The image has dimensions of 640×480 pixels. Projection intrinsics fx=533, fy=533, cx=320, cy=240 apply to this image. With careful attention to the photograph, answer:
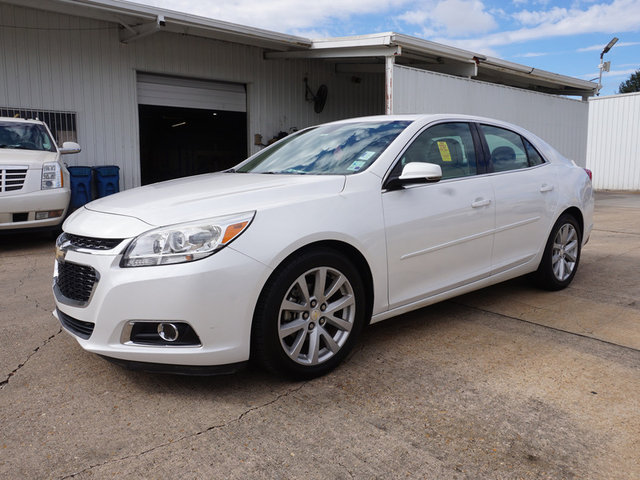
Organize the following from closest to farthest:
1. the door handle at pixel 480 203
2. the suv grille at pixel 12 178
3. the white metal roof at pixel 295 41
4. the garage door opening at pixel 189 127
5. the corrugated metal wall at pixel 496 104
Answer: the door handle at pixel 480 203 → the suv grille at pixel 12 178 → the white metal roof at pixel 295 41 → the corrugated metal wall at pixel 496 104 → the garage door opening at pixel 189 127

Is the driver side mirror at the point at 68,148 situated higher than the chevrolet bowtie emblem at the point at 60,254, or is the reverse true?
the driver side mirror at the point at 68,148

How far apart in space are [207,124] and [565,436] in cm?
1736

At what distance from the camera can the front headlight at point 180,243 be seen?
256 cm

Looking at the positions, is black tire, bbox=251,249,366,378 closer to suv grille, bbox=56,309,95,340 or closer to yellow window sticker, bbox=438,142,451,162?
suv grille, bbox=56,309,95,340

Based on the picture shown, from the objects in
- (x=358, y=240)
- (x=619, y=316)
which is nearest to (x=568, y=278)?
(x=619, y=316)

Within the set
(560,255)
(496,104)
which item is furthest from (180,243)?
(496,104)

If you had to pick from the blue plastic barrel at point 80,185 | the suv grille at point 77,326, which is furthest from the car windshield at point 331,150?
the blue plastic barrel at point 80,185

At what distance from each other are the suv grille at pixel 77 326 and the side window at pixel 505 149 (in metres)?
2.99

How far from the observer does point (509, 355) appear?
330 centimetres

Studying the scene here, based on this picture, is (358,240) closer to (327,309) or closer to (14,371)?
(327,309)

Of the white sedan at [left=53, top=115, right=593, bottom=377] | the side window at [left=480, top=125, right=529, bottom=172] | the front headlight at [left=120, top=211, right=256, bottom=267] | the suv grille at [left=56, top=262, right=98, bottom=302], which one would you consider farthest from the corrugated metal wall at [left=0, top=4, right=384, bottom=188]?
the front headlight at [left=120, top=211, right=256, bottom=267]

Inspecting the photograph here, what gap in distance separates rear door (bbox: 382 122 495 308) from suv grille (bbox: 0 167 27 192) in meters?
5.72

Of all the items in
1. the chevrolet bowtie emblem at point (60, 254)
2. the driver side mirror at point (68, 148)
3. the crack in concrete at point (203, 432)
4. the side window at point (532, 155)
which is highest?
the driver side mirror at point (68, 148)

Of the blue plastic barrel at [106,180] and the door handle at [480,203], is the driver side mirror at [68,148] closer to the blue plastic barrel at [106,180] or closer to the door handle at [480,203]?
the blue plastic barrel at [106,180]
